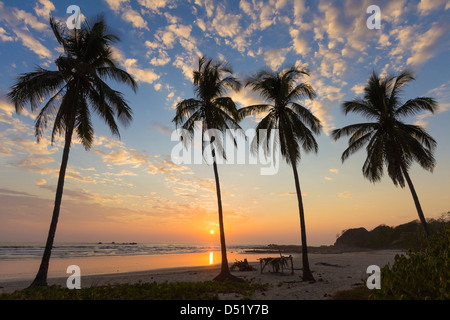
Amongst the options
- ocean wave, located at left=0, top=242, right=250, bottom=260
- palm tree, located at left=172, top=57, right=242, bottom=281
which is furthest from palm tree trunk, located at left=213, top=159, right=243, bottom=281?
Answer: ocean wave, located at left=0, top=242, right=250, bottom=260

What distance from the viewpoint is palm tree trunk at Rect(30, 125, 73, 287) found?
11.9 meters

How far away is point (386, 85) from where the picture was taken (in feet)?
62.5

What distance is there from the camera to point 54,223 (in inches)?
505

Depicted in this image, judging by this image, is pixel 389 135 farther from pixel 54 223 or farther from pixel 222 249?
pixel 54 223

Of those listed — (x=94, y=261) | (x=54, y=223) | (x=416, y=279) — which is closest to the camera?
(x=416, y=279)

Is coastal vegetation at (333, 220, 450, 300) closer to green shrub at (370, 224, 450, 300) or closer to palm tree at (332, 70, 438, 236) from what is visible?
green shrub at (370, 224, 450, 300)

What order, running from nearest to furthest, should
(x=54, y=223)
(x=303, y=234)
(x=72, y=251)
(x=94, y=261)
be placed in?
(x=54, y=223)
(x=303, y=234)
(x=94, y=261)
(x=72, y=251)

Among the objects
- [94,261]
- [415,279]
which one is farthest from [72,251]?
[415,279]

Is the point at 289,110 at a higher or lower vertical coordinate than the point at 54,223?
higher

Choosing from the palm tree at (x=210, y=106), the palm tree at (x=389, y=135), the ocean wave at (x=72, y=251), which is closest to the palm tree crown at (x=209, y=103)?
the palm tree at (x=210, y=106)

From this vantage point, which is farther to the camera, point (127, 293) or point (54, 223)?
point (54, 223)

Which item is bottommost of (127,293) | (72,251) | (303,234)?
(72,251)

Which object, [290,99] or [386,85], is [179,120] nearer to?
[290,99]
